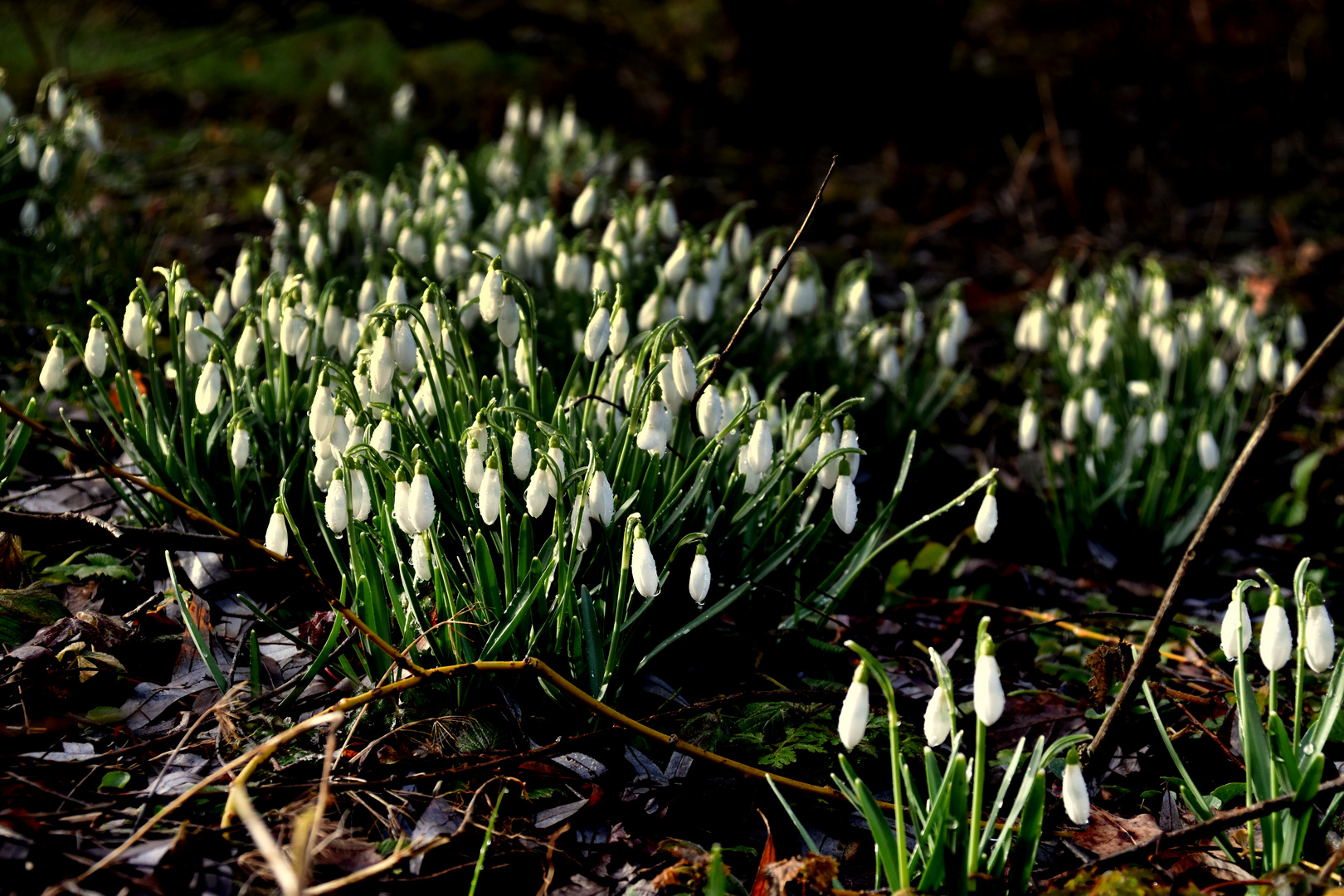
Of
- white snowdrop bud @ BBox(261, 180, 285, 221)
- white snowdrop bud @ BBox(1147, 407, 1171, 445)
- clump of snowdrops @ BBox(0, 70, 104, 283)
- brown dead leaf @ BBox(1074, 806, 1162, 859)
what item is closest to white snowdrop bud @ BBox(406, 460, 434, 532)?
brown dead leaf @ BBox(1074, 806, 1162, 859)

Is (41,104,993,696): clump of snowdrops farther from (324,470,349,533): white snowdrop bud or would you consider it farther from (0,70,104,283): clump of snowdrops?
(0,70,104,283): clump of snowdrops

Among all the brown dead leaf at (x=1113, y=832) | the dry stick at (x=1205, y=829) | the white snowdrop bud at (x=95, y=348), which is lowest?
the brown dead leaf at (x=1113, y=832)

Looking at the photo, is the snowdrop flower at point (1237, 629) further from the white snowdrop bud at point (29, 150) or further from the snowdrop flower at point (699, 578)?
the white snowdrop bud at point (29, 150)

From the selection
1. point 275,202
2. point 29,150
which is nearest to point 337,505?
point 275,202

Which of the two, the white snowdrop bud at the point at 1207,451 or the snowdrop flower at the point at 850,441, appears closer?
the snowdrop flower at the point at 850,441

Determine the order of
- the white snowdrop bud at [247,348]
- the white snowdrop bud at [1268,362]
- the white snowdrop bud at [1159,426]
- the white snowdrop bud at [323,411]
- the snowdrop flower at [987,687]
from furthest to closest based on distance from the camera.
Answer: the white snowdrop bud at [1268,362]
the white snowdrop bud at [1159,426]
the white snowdrop bud at [247,348]
the white snowdrop bud at [323,411]
the snowdrop flower at [987,687]

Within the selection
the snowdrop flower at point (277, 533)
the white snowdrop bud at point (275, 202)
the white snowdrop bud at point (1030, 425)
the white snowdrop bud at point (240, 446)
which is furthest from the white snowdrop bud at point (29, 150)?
the white snowdrop bud at point (1030, 425)

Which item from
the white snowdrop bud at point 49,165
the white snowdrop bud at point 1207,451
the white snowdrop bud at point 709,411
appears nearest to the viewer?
the white snowdrop bud at point 709,411

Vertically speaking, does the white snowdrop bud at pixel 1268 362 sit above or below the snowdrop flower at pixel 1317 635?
below
